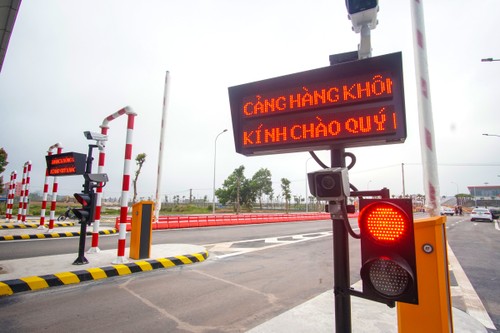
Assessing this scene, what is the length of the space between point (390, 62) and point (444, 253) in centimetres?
162

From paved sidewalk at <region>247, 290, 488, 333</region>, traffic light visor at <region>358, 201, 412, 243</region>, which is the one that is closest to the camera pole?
traffic light visor at <region>358, 201, 412, 243</region>

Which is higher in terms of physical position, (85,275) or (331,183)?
(331,183)

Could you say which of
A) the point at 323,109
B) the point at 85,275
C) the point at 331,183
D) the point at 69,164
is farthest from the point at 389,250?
the point at 69,164

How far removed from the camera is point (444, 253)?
217 centimetres

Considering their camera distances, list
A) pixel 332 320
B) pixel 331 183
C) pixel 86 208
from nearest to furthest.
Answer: pixel 331 183
pixel 332 320
pixel 86 208

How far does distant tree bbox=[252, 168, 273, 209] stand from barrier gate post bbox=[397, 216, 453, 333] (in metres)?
57.7

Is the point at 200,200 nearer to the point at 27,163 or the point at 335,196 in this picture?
the point at 27,163

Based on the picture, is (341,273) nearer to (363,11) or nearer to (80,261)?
(363,11)

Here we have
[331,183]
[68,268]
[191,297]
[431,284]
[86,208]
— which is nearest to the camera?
[331,183]

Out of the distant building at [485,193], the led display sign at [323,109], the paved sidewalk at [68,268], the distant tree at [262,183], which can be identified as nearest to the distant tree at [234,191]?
the distant tree at [262,183]

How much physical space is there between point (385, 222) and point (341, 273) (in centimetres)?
63

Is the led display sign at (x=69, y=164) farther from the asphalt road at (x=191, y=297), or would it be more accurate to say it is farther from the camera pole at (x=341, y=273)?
the camera pole at (x=341, y=273)

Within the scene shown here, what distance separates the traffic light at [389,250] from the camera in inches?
57.4

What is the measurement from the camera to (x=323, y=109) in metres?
2.24
